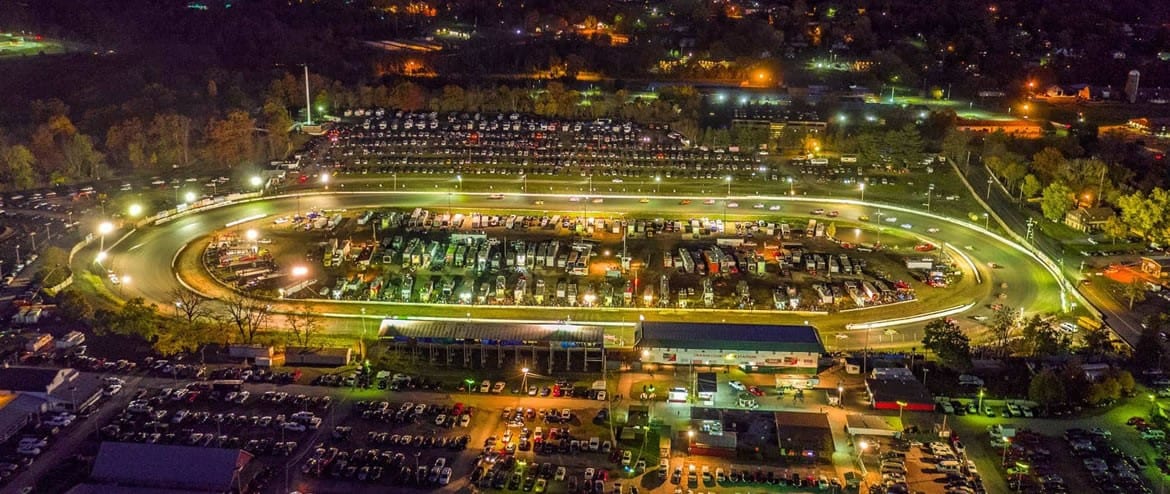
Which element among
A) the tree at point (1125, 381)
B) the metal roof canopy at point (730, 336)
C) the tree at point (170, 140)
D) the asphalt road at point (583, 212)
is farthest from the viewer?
the tree at point (170, 140)

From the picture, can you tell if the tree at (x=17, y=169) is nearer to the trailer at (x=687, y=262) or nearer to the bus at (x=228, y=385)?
the bus at (x=228, y=385)

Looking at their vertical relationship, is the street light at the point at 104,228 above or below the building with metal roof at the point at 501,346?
above

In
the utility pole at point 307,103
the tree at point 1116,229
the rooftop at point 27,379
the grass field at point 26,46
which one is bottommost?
the rooftop at point 27,379

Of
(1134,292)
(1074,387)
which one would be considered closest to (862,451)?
(1074,387)

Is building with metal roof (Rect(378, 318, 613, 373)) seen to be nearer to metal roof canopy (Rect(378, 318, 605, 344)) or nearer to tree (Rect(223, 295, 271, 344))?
metal roof canopy (Rect(378, 318, 605, 344))

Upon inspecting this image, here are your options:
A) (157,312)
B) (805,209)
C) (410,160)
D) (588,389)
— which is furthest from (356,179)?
(588,389)

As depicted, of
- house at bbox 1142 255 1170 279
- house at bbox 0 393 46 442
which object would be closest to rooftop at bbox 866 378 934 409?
house at bbox 1142 255 1170 279

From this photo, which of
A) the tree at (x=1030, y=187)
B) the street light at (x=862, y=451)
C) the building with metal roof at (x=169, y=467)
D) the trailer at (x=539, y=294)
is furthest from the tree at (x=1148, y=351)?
the building with metal roof at (x=169, y=467)
